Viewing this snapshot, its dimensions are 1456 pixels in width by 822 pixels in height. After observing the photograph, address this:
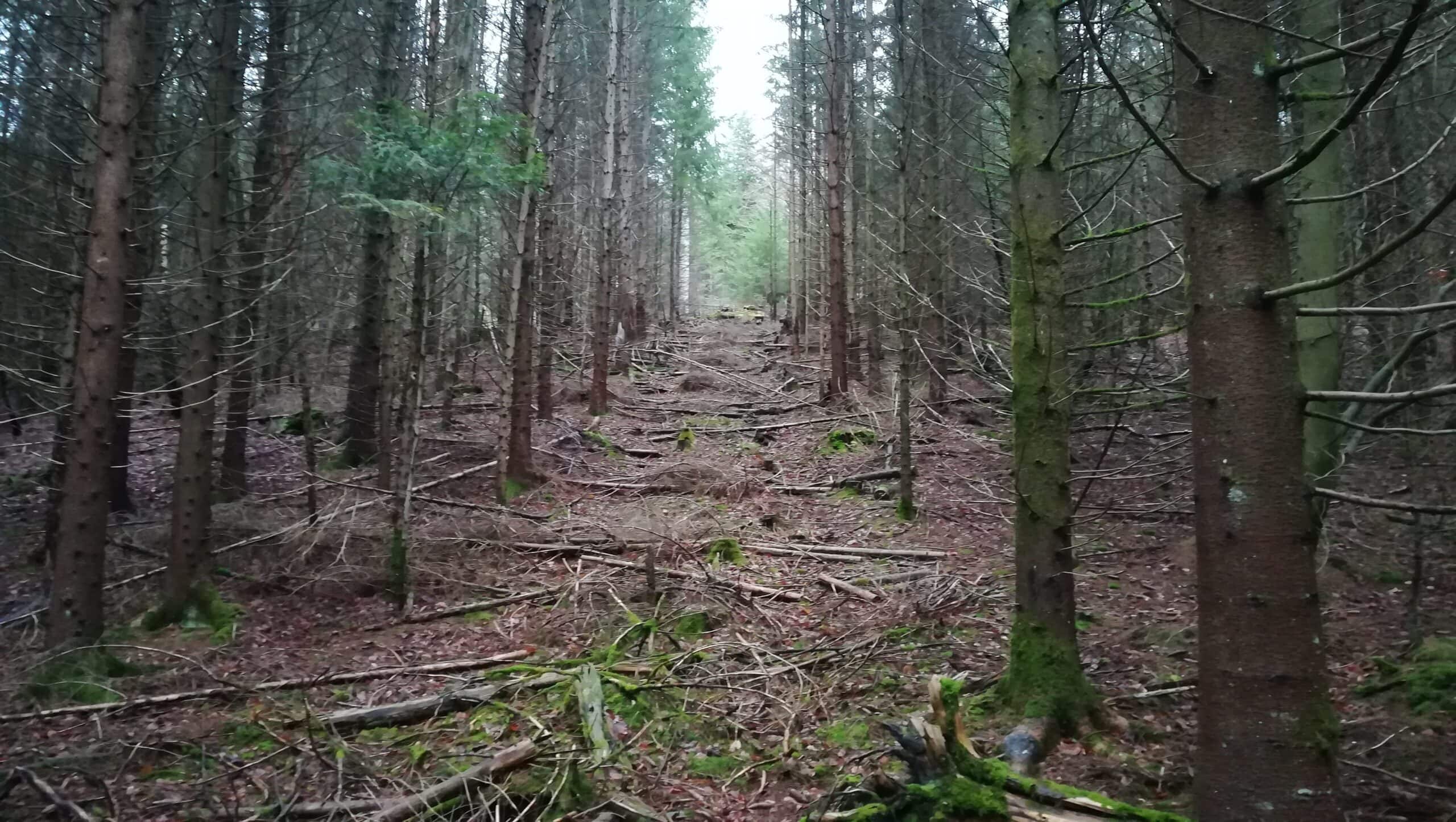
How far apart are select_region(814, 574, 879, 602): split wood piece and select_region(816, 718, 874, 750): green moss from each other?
2.48 meters

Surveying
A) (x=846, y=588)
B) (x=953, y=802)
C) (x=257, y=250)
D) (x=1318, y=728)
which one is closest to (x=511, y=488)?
(x=257, y=250)

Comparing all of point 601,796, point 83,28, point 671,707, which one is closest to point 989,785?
point 601,796

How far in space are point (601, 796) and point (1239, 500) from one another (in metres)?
3.63

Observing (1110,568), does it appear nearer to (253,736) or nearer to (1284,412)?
(1284,412)

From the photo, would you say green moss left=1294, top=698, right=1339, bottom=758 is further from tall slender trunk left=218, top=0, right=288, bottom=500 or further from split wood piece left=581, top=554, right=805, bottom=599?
tall slender trunk left=218, top=0, right=288, bottom=500

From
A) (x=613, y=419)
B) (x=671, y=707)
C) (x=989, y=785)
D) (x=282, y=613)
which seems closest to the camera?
(x=989, y=785)

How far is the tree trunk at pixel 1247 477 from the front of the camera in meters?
2.87

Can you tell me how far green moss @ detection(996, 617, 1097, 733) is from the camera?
4.77m

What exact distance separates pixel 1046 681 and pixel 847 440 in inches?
399

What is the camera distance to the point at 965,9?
14.9 m

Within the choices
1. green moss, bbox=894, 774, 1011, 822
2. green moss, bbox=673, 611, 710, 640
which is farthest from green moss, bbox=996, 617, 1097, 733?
green moss, bbox=673, 611, 710, 640

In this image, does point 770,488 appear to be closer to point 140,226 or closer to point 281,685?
point 281,685

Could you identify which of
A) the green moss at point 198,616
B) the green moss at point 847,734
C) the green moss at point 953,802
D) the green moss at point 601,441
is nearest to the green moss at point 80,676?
the green moss at point 198,616

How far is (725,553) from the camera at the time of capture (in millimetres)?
9344
